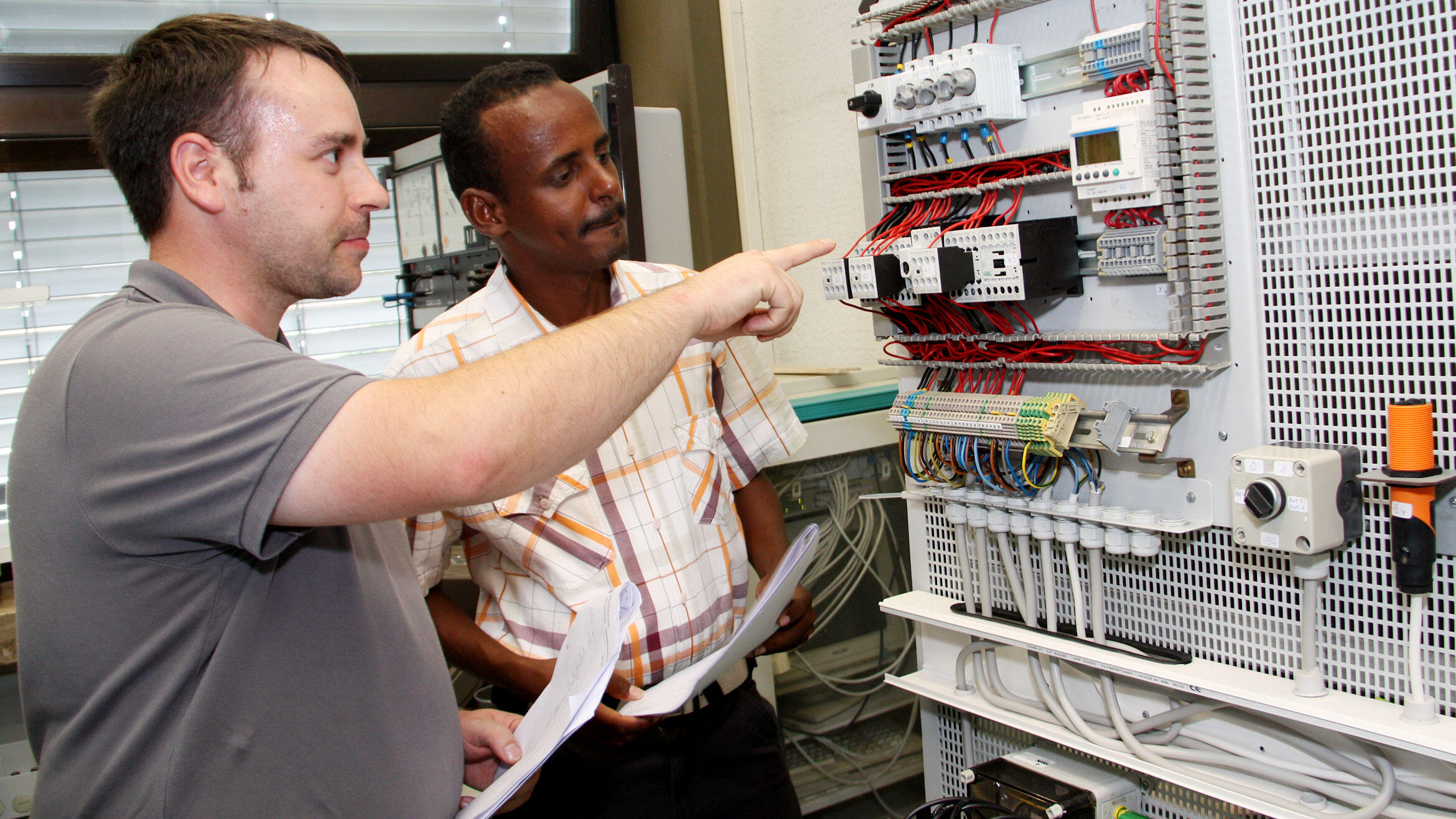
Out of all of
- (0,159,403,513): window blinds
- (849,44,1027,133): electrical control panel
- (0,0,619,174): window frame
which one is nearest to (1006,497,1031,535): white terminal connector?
(849,44,1027,133): electrical control panel

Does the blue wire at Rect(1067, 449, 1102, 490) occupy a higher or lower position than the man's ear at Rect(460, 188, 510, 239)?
lower

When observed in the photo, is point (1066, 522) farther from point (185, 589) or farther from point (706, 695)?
point (185, 589)

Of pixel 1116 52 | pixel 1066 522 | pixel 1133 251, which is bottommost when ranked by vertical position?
pixel 1066 522

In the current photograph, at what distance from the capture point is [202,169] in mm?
844

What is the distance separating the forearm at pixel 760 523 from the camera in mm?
1557

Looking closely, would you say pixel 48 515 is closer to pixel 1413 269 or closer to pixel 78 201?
pixel 1413 269

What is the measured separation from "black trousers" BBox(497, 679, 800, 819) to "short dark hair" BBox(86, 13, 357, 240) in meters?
0.84

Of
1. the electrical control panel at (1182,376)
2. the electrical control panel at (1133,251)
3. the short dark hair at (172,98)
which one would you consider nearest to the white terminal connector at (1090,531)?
the electrical control panel at (1182,376)

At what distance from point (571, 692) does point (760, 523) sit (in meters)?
0.69

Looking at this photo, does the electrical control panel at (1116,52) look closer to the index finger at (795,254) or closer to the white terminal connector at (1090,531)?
the index finger at (795,254)

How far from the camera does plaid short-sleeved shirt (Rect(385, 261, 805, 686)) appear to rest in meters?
1.32

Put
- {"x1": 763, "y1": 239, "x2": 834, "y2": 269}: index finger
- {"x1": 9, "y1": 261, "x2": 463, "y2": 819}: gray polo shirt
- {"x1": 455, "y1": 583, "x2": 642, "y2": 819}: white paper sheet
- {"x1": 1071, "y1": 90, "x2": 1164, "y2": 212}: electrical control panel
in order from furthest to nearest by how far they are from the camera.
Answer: {"x1": 1071, "y1": 90, "x2": 1164, "y2": 212}: electrical control panel → {"x1": 763, "y1": 239, "x2": 834, "y2": 269}: index finger → {"x1": 455, "y1": 583, "x2": 642, "y2": 819}: white paper sheet → {"x1": 9, "y1": 261, "x2": 463, "y2": 819}: gray polo shirt

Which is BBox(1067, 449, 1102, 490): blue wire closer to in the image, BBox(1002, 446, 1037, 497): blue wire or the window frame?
BBox(1002, 446, 1037, 497): blue wire

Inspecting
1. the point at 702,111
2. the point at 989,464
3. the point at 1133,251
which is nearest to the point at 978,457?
the point at 989,464
